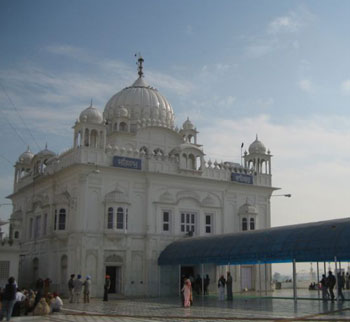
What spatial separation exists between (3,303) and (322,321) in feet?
37.5

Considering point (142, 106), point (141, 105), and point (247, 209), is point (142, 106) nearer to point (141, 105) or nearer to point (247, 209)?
point (141, 105)

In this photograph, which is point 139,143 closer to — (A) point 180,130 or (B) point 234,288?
(A) point 180,130

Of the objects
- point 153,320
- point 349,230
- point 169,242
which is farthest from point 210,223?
point 153,320

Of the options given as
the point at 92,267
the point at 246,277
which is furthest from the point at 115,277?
the point at 246,277

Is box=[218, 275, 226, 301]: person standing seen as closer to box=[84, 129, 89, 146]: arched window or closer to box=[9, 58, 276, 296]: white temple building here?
box=[9, 58, 276, 296]: white temple building

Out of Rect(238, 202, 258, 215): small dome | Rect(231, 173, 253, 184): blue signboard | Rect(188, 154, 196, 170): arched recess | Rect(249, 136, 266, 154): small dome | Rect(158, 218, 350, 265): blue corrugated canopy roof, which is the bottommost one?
Rect(158, 218, 350, 265): blue corrugated canopy roof

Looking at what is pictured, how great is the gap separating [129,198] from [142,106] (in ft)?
34.4

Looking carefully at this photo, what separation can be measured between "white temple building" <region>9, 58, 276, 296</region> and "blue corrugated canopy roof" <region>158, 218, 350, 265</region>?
2736 millimetres

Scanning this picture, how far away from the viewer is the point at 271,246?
29.2 metres

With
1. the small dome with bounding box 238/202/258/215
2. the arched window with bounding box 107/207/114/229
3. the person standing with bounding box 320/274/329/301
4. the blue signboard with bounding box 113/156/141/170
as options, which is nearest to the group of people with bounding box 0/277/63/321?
the arched window with bounding box 107/207/114/229

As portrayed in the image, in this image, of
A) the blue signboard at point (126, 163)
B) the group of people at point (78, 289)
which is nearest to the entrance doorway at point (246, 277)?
the blue signboard at point (126, 163)

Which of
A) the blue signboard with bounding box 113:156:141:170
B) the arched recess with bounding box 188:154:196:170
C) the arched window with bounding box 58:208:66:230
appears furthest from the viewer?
the arched recess with bounding box 188:154:196:170

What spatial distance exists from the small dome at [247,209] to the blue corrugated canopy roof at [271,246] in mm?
6605

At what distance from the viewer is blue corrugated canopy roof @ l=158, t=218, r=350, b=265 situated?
25844 mm
